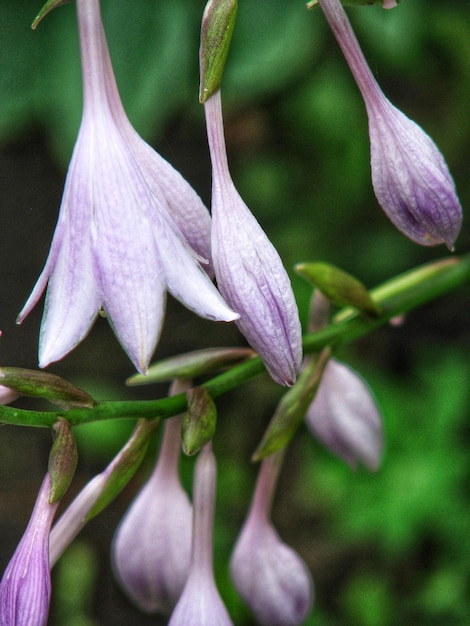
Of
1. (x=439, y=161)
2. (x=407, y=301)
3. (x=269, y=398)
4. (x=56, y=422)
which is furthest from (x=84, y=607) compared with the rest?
(x=439, y=161)

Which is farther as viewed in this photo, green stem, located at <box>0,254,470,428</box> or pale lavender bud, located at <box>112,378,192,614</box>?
pale lavender bud, located at <box>112,378,192,614</box>

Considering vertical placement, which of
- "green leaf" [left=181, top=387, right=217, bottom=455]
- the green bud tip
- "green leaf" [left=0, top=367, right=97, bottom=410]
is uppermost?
the green bud tip

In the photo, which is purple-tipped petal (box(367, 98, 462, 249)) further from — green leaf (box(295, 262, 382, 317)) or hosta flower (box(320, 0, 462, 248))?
green leaf (box(295, 262, 382, 317))

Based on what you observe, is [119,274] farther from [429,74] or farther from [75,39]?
[429,74]

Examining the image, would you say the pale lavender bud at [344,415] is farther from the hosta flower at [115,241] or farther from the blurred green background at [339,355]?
the blurred green background at [339,355]

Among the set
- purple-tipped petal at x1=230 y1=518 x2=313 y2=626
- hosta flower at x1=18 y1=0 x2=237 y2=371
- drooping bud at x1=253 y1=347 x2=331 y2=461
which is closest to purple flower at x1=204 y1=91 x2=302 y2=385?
hosta flower at x1=18 y1=0 x2=237 y2=371

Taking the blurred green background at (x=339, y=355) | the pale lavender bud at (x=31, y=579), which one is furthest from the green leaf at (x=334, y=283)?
the blurred green background at (x=339, y=355)
